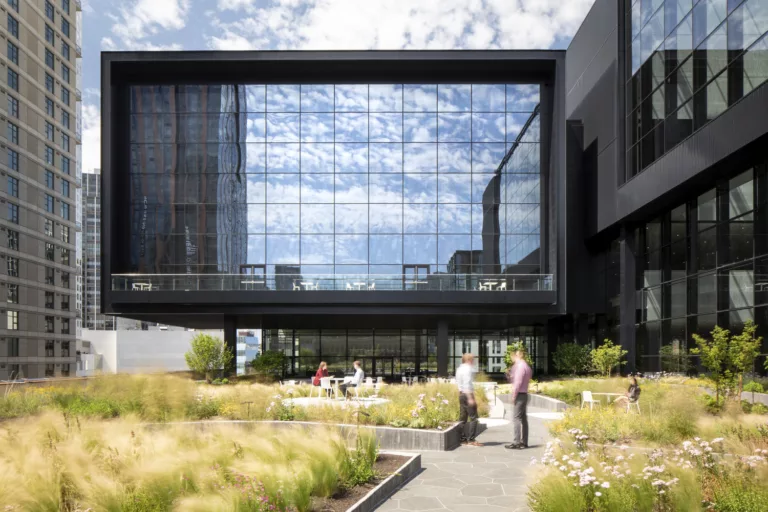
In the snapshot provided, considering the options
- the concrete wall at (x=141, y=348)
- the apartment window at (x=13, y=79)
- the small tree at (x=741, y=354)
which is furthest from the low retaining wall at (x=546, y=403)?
the concrete wall at (x=141, y=348)

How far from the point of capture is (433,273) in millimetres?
34375

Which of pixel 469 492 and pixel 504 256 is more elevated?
pixel 504 256

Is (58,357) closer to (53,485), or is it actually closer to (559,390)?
(559,390)

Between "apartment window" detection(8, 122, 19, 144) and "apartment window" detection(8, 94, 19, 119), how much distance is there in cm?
124

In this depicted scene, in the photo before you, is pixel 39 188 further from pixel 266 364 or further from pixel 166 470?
pixel 166 470

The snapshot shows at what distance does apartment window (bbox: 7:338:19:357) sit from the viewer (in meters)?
62.6

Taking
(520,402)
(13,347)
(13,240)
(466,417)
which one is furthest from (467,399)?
(13,240)

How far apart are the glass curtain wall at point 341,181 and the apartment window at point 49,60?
4705 cm

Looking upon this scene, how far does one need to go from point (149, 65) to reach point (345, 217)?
1317cm

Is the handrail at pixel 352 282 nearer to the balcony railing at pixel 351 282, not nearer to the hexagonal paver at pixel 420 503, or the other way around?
the balcony railing at pixel 351 282

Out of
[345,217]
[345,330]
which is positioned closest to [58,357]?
[345,330]

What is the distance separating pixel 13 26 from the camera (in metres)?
66.2

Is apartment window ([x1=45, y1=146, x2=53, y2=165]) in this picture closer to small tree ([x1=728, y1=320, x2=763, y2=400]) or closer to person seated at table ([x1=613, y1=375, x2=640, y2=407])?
person seated at table ([x1=613, y1=375, x2=640, y2=407])

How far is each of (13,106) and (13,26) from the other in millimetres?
8135
